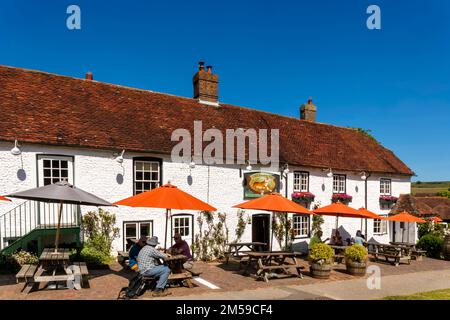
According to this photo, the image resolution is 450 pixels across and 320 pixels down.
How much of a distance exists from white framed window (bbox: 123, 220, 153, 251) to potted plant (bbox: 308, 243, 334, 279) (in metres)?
6.39

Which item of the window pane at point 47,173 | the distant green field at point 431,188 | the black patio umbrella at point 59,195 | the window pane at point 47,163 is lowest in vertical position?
the distant green field at point 431,188

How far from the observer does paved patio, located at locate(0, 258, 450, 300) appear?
25.9ft

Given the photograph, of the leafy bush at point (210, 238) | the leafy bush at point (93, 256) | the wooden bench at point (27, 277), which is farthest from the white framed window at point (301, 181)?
the wooden bench at point (27, 277)

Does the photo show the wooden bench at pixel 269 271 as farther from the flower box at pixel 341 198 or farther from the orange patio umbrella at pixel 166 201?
the flower box at pixel 341 198

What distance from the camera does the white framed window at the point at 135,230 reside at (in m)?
12.5

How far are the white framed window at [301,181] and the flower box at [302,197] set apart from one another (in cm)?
39

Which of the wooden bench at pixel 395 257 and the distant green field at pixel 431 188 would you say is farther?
the distant green field at pixel 431 188

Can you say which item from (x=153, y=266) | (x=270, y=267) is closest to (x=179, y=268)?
(x=153, y=266)

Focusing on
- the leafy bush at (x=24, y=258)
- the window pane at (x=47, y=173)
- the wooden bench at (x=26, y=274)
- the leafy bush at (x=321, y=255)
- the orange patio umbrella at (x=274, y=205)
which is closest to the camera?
the wooden bench at (x=26, y=274)

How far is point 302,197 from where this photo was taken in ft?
55.3

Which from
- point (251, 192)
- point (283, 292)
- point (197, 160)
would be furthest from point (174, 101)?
point (283, 292)
